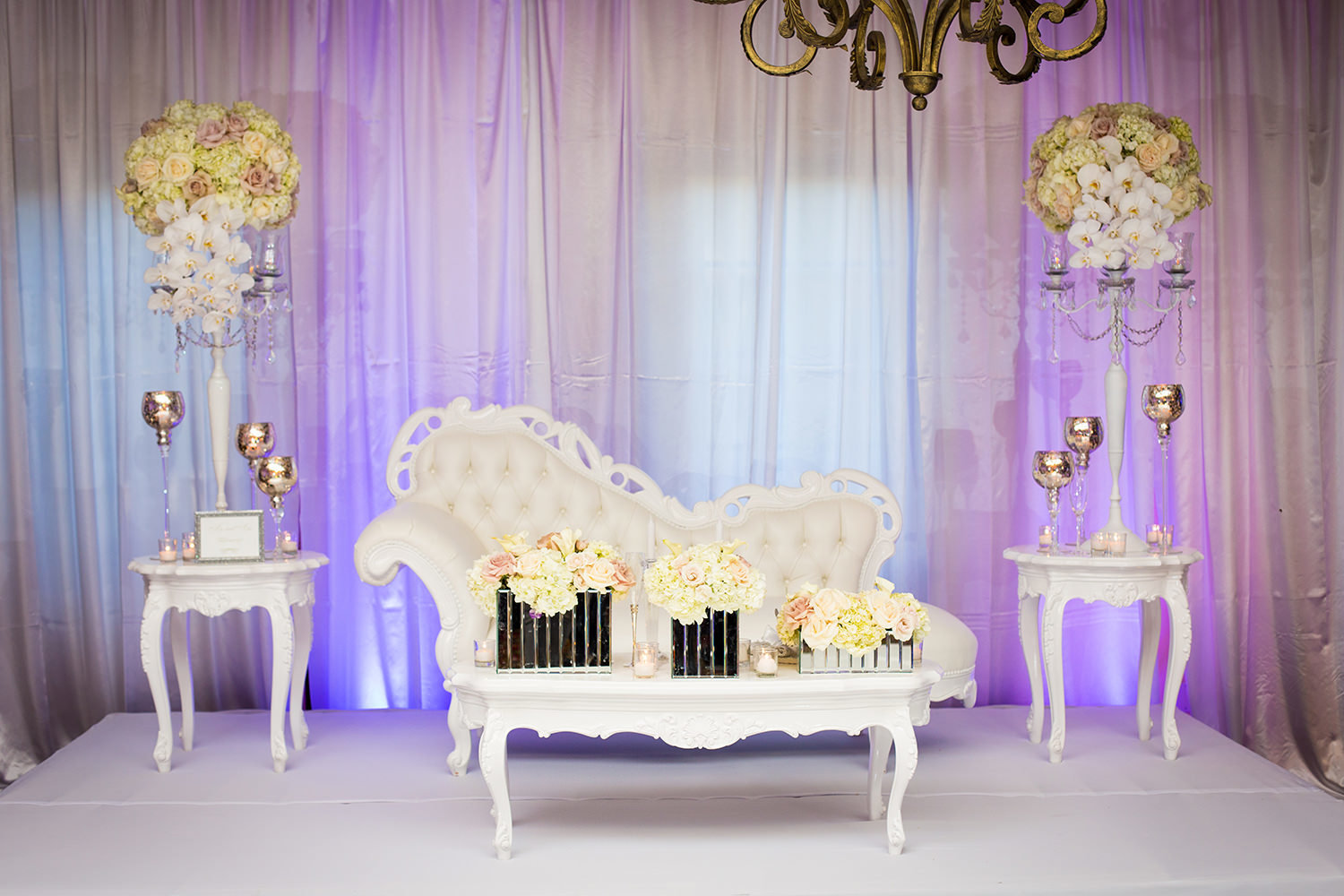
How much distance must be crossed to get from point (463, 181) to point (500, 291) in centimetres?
43

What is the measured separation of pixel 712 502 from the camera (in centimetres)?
407

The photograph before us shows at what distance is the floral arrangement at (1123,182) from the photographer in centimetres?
371

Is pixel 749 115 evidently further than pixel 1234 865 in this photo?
Yes

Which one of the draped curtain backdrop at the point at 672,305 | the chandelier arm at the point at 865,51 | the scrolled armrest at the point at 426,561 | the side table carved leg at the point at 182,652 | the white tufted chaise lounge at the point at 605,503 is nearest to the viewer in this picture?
the chandelier arm at the point at 865,51

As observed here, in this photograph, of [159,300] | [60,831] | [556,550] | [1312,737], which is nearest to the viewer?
[556,550]

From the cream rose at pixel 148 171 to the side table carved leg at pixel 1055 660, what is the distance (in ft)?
9.83

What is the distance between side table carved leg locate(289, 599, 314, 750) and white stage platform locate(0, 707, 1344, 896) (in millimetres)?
68

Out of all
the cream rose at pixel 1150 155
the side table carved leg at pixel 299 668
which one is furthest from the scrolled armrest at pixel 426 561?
the cream rose at pixel 1150 155

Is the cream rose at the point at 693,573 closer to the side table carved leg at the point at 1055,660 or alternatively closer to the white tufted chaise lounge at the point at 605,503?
the white tufted chaise lounge at the point at 605,503

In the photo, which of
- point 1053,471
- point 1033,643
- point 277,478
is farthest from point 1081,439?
point 277,478

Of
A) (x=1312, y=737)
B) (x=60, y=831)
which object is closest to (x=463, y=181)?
(x=60, y=831)

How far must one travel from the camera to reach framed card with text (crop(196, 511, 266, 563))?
360 centimetres

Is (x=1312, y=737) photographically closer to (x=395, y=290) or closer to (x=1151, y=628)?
(x=1151, y=628)

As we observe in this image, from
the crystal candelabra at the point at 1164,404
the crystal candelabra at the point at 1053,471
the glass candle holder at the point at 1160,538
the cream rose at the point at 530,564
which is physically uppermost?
the crystal candelabra at the point at 1164,404
